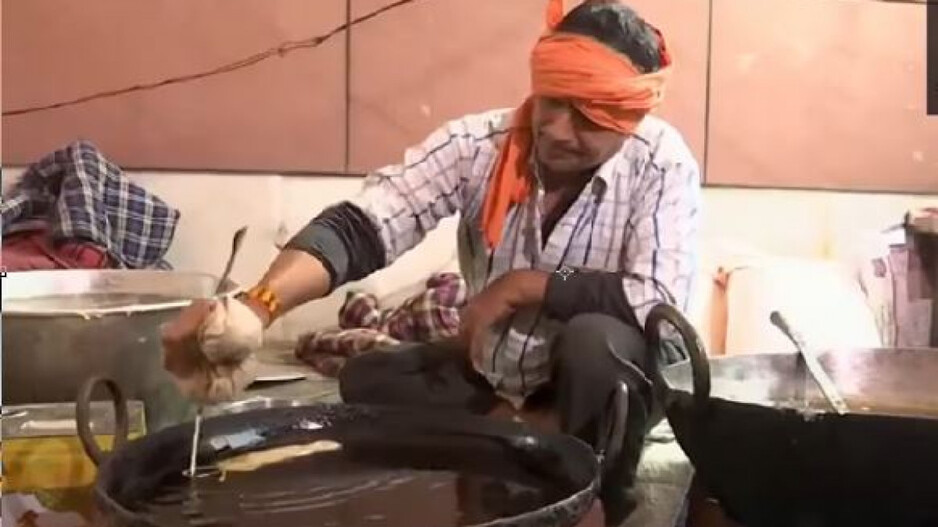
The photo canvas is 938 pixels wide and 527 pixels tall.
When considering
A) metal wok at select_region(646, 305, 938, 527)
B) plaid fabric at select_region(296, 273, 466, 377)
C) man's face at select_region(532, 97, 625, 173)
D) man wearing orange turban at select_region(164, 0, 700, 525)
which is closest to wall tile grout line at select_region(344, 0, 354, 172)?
plaid fabric at select_region(296, 273, 466, 377)

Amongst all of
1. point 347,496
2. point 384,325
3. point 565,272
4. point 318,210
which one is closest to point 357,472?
point 347,496

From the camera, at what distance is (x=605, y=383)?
1384 mm

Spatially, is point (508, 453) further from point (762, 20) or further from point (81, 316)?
point (762, 20)

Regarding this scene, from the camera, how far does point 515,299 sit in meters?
1.43

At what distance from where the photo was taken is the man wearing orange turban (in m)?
1.41

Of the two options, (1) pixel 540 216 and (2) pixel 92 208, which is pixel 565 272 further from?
(2) pixel 92 208

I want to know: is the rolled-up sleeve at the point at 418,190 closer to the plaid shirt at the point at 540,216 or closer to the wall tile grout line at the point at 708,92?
the plaid shirt at the point at 540,216

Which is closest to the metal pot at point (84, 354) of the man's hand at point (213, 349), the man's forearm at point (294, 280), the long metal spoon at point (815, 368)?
the man's forearm at point (294, 280)

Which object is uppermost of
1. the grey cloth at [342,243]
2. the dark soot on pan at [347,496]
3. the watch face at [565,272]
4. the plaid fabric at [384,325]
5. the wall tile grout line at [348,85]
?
the wall tile grout line at [348,85]

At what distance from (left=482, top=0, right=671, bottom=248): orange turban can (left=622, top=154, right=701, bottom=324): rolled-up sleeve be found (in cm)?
8

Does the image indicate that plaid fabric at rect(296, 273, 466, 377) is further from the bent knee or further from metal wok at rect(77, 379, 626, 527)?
metal wok at rect(77, 379, 626, 527)

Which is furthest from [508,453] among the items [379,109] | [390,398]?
[379,109]

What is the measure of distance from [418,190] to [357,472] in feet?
1.75

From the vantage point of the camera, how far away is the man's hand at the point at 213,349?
3.58 ft
